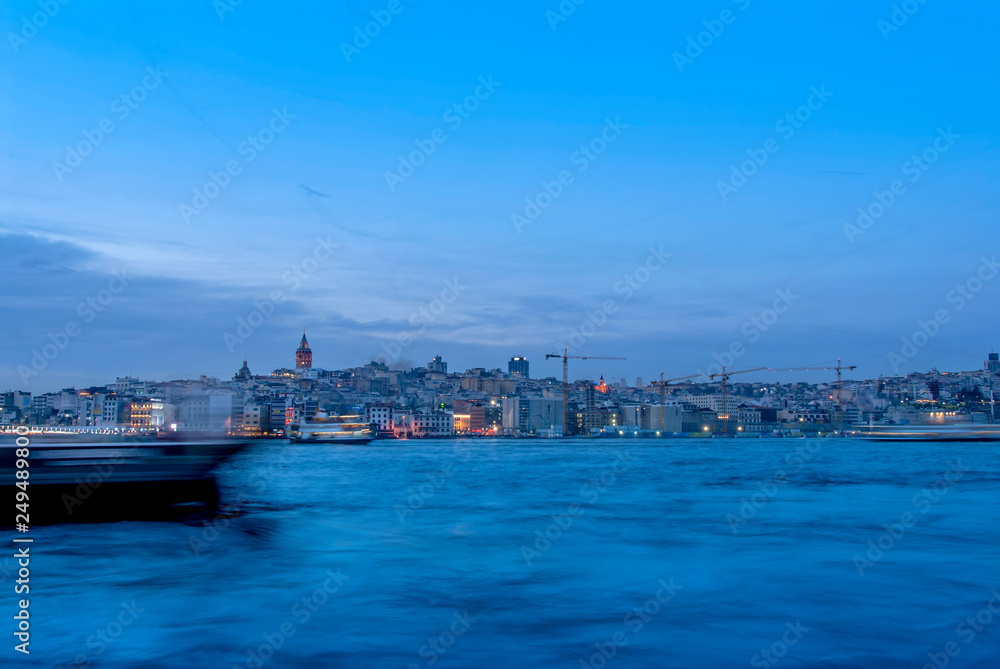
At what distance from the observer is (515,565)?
423 inches

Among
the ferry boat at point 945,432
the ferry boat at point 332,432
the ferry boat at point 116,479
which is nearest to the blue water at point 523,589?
the ferry boat at point 116,479

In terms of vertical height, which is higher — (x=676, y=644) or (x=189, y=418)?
(x=189, y=418)

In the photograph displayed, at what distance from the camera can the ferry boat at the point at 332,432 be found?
315 ft

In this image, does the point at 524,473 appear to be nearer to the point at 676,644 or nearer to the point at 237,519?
the point at 237,519

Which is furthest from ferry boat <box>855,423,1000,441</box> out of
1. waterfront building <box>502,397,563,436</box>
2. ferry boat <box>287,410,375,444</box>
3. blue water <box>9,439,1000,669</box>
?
waterfront building <box>502,397,563,436</box>

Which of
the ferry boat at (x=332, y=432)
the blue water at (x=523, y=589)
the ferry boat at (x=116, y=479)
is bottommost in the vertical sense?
the ferry boat at (x=332, y=432)

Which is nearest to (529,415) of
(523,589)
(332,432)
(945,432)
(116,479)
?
(332,432)

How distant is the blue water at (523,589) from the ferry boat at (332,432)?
79.2 m

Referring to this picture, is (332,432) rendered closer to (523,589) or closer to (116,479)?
(116,479)

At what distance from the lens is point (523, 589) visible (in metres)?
9.00

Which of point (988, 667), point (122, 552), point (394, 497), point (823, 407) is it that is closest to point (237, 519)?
point (122, 552)

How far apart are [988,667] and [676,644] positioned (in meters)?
2.44

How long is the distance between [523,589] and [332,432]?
92568 millimetres

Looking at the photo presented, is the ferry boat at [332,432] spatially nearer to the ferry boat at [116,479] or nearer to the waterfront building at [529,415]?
the waterfront building at [529,415]
